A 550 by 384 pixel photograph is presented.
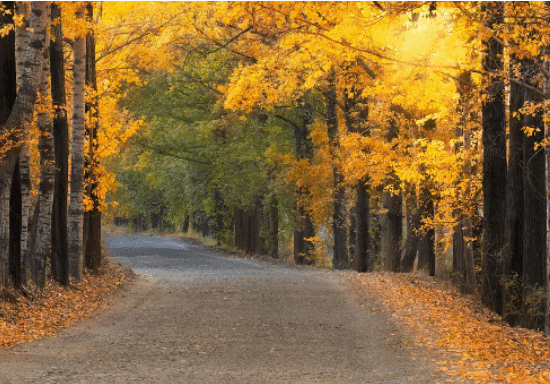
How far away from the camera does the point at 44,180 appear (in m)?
18.8

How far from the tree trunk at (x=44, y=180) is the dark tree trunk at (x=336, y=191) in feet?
53.0

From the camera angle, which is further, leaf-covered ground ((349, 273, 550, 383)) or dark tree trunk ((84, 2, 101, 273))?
dark tree trunk ((84, 2, 101, 273))

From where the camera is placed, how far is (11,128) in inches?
595

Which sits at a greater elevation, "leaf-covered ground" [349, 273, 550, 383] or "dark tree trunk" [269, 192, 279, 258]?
"dark tree trunk" [269, 192, 279, 258]

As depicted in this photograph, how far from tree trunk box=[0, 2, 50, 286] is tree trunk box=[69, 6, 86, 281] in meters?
5.50

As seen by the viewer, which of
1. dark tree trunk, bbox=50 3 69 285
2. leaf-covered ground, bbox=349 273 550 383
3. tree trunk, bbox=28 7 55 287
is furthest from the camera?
dark tree trunk, bbox=50 3 69 285

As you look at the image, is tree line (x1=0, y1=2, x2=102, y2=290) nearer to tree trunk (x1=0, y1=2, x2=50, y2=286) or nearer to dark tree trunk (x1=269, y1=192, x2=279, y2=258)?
tree trunk (x1=0, y1=2, x2=50, y2=286)

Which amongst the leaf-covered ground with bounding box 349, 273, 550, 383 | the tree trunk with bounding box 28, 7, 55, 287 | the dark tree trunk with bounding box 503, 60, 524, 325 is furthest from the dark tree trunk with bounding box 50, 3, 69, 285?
the dark tree trunk with bounding box 503, 60, 524, 325

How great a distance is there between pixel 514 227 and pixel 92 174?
439 inches

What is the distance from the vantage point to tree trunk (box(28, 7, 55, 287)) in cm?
1830

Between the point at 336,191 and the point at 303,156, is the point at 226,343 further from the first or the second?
the point at 303,156

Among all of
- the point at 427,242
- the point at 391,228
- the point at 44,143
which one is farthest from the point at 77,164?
the point at 427,242

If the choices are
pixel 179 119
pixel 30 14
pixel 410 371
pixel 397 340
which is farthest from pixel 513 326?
pixel 179 119

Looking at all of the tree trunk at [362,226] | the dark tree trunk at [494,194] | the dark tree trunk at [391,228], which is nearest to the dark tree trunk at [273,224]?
the tree trunk at [362,226]
